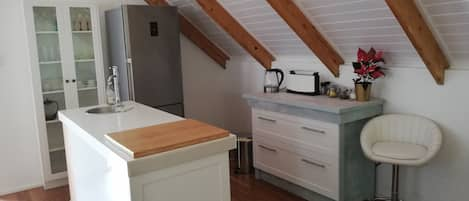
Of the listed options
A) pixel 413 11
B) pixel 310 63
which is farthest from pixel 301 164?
pixel 413 11

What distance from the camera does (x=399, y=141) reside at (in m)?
2.85

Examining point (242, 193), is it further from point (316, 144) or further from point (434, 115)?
point (434, 115)

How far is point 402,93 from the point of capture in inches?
115

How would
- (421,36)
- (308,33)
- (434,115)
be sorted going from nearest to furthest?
1. (421,36)
2. (434,115)
3. (308,33)

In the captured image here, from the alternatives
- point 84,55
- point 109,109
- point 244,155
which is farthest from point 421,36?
point 84,55

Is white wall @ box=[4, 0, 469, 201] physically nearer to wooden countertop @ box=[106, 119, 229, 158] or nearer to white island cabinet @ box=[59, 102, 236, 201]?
white island cabinet @ box=[59, 102, 236, 201]

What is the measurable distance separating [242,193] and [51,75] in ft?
6.99

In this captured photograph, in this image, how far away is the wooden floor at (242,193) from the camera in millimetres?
3352

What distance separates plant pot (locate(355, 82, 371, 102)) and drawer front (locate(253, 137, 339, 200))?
0.55 meters

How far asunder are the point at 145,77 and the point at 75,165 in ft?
4.18

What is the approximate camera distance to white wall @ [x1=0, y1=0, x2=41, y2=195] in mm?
3451

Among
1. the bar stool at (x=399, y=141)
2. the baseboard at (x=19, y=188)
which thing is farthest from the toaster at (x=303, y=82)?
the baseboard at (x=19, y=188)

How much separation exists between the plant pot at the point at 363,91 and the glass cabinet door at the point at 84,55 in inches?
99.3

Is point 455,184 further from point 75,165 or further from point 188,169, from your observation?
point 75,165
